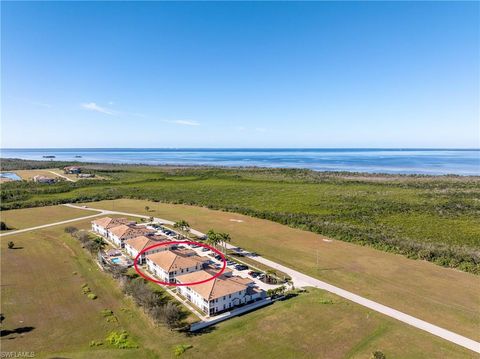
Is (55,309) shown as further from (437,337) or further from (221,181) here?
(221,181)

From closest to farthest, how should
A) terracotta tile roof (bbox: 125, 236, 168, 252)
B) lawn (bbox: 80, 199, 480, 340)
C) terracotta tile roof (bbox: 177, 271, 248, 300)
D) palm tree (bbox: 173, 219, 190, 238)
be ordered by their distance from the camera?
1. terracotta tile roof (bbox: 177, 271, 248, 300)
2. lawn (bbox: 80, 199, 480, 340)
3. terracotta tile roof (bbox: 125, 236, 168, 252)
4. palm tree (bbox: 173, 219, 190, 238)

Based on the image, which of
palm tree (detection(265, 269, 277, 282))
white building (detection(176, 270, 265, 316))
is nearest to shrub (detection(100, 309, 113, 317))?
white building (detection(176, 270, 265, 316))

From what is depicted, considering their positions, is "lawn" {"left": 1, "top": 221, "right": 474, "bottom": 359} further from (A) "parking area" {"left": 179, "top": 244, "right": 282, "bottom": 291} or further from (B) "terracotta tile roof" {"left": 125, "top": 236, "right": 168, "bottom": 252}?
(B) "terracotta tile roof" {"left": 125, "top": 236, "right": 168, "bottom": 252}

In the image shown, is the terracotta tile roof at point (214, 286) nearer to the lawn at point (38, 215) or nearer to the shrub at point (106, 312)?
the shrub at point (106, 312)

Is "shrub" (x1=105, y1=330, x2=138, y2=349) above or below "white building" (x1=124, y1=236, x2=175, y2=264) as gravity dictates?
below

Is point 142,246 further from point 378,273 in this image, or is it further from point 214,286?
point 378,273

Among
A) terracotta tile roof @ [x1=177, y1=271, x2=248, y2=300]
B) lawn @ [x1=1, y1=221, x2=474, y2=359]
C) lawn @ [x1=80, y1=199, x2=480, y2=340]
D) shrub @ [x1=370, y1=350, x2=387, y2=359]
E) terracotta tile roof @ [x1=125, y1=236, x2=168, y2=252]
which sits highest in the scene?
terracotta tile roof @ [x1=125, y1=236, x2=168, y2=252]

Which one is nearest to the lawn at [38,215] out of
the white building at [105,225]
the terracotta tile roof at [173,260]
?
the white building at [105,225]
